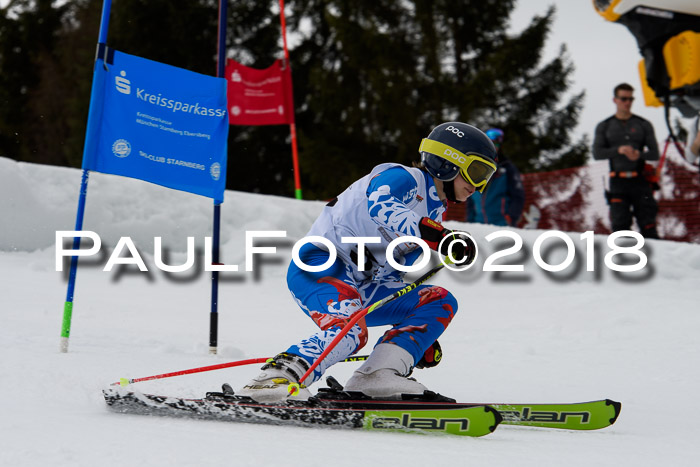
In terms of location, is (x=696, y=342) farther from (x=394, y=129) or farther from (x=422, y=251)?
(x=394, y=129)

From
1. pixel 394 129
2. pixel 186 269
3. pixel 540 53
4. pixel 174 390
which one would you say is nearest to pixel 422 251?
pixel 174 390

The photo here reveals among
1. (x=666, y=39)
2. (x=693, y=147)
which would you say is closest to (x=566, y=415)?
(x=693, y=147)

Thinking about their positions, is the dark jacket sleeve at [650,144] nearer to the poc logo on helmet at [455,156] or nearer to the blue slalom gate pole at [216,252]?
the blue slalom gate pole at [216,252]

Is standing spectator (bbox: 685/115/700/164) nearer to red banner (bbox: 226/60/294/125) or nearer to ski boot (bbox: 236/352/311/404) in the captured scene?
ski boot (bbox: 236/352/311/404)

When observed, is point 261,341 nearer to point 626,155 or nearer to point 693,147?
point 693,147

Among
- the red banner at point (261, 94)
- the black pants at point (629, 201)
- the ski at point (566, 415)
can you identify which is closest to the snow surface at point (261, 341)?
the ski at point (566, 415)

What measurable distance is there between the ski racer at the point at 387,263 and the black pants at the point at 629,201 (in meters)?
5.30

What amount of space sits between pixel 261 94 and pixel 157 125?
8265mm

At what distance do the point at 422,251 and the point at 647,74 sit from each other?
12.5 feet

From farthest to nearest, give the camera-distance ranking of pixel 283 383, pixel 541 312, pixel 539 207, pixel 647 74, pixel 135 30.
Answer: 1. pixel 135 30
2. pixel 539 207
3. pixel 541 312
4. pixel 647 74
5. pixel 283 383

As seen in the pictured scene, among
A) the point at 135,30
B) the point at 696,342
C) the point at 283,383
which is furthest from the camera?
the point at 135,30

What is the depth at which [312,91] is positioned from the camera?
23.8m

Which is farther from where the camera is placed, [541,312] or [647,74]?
[541,312]

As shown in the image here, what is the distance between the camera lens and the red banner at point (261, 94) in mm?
12609
